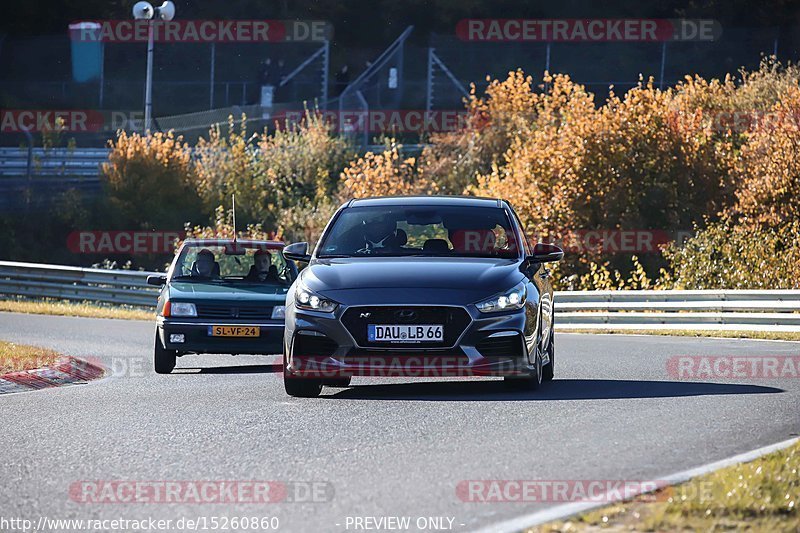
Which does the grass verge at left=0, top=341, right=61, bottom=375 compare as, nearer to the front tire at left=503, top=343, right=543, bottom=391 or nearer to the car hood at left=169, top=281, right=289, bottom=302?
the car hood at left=169, top=281, right=289, bottom=302

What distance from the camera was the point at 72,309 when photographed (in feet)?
112

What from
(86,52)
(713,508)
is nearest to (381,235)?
(713,508)

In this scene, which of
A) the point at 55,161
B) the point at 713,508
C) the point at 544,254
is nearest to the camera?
the point at 713,508

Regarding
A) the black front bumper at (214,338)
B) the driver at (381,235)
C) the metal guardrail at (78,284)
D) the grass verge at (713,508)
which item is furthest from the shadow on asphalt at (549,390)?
the metal guardrail at (78,284)

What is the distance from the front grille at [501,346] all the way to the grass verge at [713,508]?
13.5 feet

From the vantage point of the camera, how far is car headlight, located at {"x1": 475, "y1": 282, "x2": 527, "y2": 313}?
11.8 metres

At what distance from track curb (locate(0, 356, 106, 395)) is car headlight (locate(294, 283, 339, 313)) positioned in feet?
11.6

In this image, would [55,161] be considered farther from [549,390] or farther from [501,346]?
[501,346]

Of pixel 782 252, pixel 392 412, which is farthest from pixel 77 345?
pixel 782 252

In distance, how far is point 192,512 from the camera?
7016 mm

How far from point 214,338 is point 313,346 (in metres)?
5.05

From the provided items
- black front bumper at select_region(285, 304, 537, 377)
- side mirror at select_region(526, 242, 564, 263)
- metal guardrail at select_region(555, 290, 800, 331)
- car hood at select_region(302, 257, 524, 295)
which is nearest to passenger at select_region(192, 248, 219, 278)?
car hood at select_region(302, 257, 524, 295)

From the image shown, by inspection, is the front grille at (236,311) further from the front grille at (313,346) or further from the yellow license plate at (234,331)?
the front grille at (313,346)

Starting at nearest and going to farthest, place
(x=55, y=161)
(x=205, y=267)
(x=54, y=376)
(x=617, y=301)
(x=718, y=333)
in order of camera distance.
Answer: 1. (x=54, y=376)
2. (x=205, y=267)
3. (x=718, y=333)
4. (x=617, y=301)
5. (x=55, y=161)
